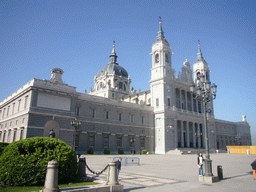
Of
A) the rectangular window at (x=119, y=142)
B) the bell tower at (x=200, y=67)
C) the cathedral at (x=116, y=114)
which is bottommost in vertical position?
the rectangular window at (x=119, y=142)

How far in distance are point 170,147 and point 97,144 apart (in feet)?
56.9

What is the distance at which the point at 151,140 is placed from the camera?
159 feet

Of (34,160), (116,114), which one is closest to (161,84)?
(116,114)

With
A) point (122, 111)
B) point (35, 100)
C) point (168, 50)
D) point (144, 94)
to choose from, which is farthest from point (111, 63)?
point (35, 100)

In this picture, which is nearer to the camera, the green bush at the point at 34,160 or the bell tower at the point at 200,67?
the green bush at the point at 34,160

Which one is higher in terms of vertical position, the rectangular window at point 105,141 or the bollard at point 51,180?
the rectangular window at point 105,141

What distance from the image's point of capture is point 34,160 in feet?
28.8

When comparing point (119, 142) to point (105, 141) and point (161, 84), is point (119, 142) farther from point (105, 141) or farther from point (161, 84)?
point (161, 84)

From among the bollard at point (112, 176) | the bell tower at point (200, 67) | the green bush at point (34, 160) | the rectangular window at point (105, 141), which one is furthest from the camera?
the bell tower at point (200, 67)

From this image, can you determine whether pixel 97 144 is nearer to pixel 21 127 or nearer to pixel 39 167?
pixel 21 127

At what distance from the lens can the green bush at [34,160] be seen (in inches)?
337

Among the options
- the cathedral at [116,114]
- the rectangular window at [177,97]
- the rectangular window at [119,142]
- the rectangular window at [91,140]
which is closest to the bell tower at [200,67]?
the cathedral at [116,114]

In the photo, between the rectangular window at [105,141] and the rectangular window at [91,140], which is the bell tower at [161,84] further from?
the rectangular window at [91,140]

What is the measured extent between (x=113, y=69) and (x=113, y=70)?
49 cm
